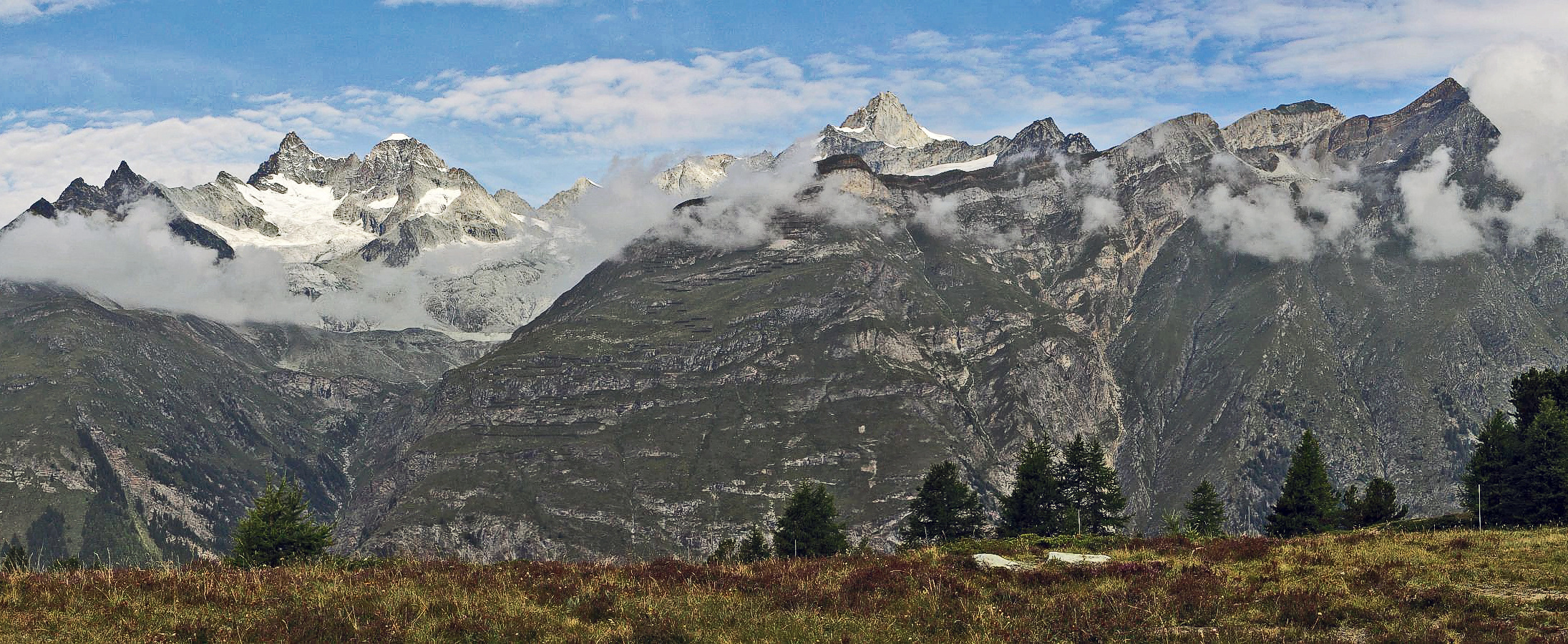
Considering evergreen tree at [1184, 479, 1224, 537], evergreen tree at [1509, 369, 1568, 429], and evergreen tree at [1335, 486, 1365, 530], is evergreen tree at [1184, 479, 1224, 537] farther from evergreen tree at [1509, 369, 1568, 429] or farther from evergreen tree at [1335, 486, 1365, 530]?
evergreen tree at [1509, 369, 1568, 429]

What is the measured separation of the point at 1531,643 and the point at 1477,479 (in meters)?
62.4

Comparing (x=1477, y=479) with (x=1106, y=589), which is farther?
(x=1477, y=479)

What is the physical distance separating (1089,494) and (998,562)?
73748 millimetres

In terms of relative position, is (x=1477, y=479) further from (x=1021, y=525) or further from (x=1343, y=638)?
(x=1343, y=638)

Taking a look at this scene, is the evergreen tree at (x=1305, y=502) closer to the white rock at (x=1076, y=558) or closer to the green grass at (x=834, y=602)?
the green grass at (x=834, y=602)

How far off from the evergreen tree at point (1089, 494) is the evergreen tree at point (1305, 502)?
14306 millimetres

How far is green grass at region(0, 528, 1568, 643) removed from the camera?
2456cm

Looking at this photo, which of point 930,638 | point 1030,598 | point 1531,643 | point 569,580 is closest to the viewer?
point 1531,643

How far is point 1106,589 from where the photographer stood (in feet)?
95.1

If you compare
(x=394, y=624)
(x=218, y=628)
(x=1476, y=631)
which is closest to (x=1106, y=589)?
(x=1476, y=631)

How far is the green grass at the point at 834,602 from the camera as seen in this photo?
80.6 ft

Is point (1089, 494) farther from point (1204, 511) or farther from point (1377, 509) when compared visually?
point (1377, 509)

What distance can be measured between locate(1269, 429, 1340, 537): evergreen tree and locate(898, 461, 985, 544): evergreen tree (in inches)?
997

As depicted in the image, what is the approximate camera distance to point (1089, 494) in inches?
4080
